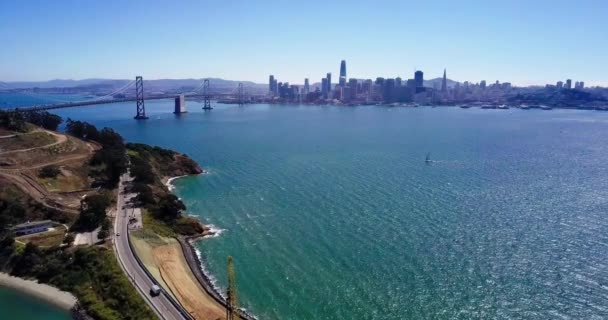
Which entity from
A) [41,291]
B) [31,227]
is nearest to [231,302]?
[41,291]

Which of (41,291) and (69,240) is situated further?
(69,240)

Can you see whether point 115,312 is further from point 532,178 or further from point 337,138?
point 337,138

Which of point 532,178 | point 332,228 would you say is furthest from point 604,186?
point 332,228

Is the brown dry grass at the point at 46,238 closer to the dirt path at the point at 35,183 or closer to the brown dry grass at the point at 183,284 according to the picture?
the dirt path at the point at 35,183

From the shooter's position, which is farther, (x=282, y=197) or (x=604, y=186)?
(x=604, y=186)

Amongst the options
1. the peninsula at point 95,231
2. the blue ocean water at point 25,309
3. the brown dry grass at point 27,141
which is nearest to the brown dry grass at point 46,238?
the peninsula at point 95,231

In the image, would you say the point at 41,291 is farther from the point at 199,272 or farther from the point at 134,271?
the point at 199,272

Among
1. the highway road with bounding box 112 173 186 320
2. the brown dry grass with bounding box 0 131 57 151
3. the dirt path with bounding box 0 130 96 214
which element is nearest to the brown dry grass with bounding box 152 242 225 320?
the highway road with bounding box 112 173 186 320
